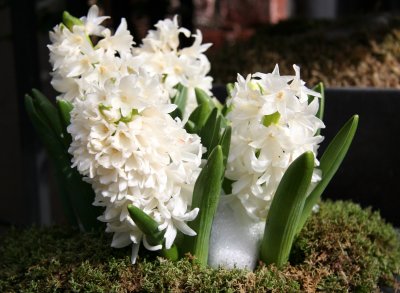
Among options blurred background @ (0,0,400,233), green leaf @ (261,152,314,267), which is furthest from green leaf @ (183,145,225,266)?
blurred background @ (0,0,400,233)

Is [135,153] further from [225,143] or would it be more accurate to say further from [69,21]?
[69,21]

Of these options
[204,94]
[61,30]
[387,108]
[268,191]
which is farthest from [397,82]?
[61,30]

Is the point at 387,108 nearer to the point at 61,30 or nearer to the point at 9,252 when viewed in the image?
the point at 61,30

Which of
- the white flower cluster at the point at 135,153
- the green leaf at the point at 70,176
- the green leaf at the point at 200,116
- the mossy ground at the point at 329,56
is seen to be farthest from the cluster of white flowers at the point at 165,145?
the mossy ground at the point at 329,56

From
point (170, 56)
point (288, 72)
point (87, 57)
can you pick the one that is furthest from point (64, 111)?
point (288, 72)

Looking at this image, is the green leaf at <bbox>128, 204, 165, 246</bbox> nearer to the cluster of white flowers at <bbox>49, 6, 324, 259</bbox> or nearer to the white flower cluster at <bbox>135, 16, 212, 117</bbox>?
the cluster of white flowers at <bbox>49, 6, 324, 259</bbox>

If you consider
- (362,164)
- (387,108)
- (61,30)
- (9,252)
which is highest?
(61,30)

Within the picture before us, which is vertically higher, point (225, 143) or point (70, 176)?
point (225, 143)
